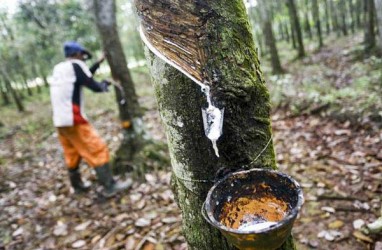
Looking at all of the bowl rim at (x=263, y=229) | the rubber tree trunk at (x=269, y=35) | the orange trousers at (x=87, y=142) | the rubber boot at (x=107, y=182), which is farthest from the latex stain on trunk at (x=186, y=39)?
the rubber tree trunk at (x=269, y=35)

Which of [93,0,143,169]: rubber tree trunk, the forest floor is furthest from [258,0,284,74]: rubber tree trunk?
[93,0,143,169]: rubber tree trunk

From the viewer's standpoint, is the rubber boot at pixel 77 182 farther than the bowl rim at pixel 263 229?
Yes

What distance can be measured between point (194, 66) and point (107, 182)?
3442 mm

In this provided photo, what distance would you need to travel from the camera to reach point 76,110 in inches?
168

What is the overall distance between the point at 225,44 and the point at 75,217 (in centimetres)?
362

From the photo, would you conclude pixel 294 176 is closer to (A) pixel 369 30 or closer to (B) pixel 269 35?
(B) pixel 269 35

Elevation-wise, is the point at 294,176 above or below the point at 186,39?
below

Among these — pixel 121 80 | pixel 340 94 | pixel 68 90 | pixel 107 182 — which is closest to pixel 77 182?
pixel 107 182

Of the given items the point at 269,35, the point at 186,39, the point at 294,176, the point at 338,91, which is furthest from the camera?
the point at 269,35

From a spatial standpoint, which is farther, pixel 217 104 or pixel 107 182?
pixel 107 182

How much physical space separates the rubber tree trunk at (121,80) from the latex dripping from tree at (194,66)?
11.2ft

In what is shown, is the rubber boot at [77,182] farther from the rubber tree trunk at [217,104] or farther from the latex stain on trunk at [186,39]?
the latex stain on trunk at [186,39]

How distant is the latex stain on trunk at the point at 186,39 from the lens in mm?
1480

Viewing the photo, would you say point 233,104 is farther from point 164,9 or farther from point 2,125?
point 2,125
